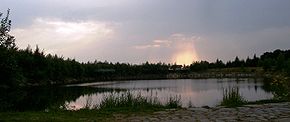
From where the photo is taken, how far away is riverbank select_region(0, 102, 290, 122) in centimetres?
862

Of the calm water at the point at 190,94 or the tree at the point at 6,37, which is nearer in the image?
the tree at the point at 6,37

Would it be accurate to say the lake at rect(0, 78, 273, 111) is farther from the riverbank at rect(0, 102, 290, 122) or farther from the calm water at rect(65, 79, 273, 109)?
the riverbank at rect(0, 102, 290, 122)

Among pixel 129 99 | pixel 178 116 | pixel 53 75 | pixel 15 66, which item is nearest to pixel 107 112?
pixel 178 116

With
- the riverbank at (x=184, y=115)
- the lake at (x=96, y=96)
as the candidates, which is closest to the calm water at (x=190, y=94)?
the lake at (x=96, y=96)

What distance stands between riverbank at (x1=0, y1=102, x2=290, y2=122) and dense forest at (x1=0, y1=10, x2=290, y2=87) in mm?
1212

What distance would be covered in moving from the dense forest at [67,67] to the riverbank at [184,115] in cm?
121

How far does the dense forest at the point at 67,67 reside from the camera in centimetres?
911

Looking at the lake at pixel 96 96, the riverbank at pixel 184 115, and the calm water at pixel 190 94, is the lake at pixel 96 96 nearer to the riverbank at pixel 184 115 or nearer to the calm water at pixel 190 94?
the calm water at pixel 190 94

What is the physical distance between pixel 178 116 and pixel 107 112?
193 cm

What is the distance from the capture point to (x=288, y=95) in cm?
1349

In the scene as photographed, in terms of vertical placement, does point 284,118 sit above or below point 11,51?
below

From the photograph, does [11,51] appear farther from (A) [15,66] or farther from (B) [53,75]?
(B) [53,75]

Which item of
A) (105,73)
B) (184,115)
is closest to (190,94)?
(184,115)

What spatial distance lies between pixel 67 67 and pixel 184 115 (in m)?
76.2
